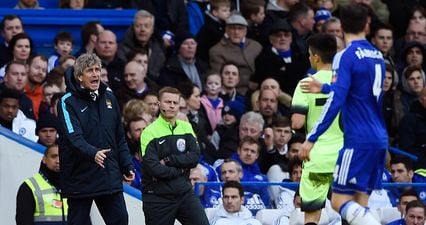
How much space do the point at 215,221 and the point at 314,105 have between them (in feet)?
7.96

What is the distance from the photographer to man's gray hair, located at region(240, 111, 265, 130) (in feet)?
56.5

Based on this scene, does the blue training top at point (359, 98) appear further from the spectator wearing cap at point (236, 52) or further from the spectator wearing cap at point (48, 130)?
the spectator wearing cap at point (236, 52)

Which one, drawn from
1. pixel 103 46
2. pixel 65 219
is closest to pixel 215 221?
pixel 65 219

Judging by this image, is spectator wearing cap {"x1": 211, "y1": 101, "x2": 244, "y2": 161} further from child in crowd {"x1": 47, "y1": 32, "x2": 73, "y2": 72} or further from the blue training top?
the blue training top

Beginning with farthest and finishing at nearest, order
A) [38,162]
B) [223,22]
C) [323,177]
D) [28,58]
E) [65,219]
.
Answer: [223,22] → [28,58] → [38,162] → [65,219] → [323,177]

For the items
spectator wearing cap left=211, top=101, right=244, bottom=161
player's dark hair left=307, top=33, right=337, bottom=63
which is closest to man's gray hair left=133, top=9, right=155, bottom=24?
spectator wearing cap left=211, top=101, right=244, bottom=161

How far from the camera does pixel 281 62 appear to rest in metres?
19.1

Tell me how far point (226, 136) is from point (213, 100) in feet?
2.69

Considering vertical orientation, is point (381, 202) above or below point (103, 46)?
below

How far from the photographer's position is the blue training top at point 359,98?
1160 centimetres

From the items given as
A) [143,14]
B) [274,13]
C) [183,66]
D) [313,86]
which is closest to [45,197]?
[313,86]

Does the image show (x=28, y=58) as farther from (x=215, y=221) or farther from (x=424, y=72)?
(x=424, y=72)


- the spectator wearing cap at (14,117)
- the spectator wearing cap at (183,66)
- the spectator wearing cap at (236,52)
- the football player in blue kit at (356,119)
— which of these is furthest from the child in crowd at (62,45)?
the football player in blue kit at (356,119)

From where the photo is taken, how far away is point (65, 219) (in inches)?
550
